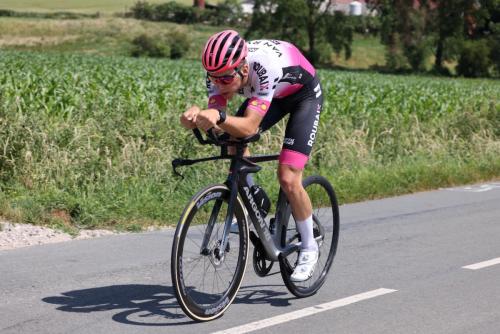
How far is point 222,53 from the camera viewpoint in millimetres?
5430

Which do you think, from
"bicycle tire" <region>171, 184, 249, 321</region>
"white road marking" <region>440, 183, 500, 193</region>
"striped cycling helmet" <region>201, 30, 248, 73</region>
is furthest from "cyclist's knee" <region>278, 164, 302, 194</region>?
"white road marking" <region>440, 183, 500, 193</region>

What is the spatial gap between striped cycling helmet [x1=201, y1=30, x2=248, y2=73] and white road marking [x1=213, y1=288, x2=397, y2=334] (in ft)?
5.23

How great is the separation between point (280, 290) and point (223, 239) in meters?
1.13

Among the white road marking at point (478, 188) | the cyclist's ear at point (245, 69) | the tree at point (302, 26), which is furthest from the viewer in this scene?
the tree at point (302, 26)

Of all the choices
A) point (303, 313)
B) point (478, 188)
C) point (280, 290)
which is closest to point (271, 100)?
point (303, 313)

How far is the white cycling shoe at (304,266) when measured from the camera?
6301 mm

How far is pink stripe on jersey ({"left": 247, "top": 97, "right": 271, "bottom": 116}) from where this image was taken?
5645 millimetres

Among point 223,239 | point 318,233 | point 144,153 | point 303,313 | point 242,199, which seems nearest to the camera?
point 223,239

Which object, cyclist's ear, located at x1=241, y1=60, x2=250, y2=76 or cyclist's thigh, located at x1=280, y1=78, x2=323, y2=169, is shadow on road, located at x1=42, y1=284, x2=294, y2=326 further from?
cyclist's ear, located at x1=241, y1=60, x2=250, y2=76

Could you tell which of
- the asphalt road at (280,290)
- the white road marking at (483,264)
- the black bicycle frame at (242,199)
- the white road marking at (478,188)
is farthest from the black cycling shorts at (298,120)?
the white road marking at (478,188)

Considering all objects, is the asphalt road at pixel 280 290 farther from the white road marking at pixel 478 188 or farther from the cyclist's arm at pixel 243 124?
the white road marking at pixel 478 188

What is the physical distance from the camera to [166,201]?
991 centimetres

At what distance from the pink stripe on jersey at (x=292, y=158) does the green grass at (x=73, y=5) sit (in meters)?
86.9

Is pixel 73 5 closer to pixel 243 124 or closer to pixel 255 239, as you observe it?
pixel 255 239
